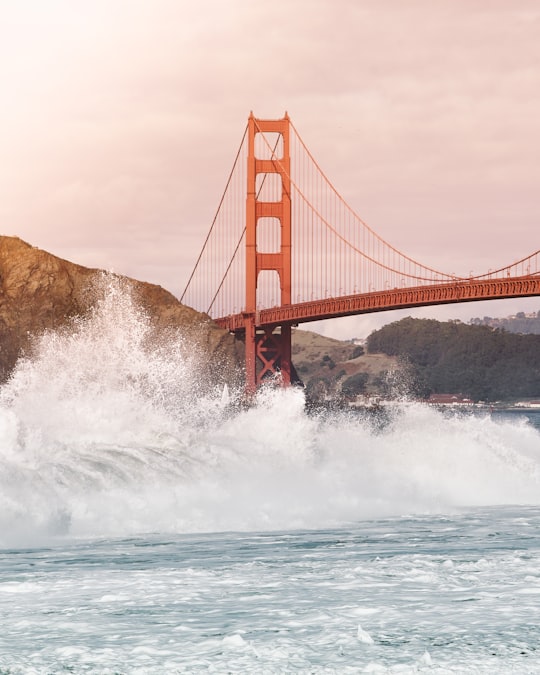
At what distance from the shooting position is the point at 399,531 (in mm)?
12805

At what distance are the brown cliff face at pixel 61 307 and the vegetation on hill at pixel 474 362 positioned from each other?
309 feet

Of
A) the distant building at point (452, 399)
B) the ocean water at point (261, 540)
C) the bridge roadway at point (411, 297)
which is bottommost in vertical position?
the distant building at point (452, 399)

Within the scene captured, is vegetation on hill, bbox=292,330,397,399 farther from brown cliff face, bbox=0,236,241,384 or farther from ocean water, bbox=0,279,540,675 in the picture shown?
ocean water, bbox=0,279,540,675

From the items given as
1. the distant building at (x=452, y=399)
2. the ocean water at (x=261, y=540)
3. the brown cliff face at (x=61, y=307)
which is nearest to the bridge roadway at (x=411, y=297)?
the brown cliff face at (x=61, y=307)

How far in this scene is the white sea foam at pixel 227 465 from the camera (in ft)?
43.7

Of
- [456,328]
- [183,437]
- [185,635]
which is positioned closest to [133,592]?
[185,635]

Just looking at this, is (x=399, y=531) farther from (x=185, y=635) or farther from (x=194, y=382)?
(x=194, y=382)

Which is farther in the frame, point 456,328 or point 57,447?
point 456,328

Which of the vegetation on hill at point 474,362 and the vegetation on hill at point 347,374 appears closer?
the vegetation on hill at point 347,374

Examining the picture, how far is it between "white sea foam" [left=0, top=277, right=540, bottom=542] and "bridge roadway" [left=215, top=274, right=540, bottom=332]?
26.8 m

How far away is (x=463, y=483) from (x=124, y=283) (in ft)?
187

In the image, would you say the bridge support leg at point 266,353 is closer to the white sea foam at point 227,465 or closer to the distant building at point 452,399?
the white sea foam at point 227,465

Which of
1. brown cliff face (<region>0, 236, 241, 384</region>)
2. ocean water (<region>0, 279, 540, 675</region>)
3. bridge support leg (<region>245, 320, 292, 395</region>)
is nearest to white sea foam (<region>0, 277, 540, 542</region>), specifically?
ocean water (<region>0, 279, 540, 675</region>)

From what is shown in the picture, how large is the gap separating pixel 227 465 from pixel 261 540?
420cm
